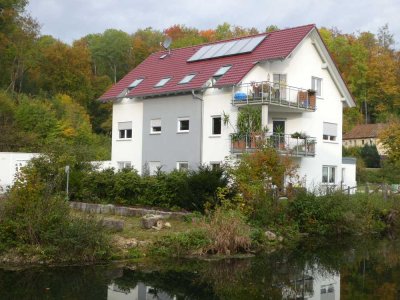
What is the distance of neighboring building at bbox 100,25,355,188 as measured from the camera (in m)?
29.2

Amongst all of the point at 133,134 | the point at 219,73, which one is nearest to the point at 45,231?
the point at 219,73

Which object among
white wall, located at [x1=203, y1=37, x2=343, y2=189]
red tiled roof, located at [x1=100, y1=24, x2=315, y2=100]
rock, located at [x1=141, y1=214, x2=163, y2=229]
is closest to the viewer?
rock, located at [x1=141, y1=214, x2=163, y2=229]

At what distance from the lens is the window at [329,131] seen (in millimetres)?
32594

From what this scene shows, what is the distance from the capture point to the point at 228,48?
106 ft

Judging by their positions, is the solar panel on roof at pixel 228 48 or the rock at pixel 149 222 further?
the solar panel on roof at pixel 228 48

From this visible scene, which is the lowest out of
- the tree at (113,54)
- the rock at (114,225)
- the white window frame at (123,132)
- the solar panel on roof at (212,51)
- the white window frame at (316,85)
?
the rock at (114,225)

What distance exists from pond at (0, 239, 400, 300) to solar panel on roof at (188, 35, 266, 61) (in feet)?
54.1

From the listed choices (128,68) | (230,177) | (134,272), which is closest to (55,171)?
(230,177)

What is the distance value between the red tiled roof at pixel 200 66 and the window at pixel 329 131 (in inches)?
225

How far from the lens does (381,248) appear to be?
65.3 ft

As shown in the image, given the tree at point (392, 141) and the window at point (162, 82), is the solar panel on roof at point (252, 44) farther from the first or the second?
the tree at point (392, 141)

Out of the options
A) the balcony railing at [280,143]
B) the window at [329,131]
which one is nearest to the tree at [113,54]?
the window at [329,131]

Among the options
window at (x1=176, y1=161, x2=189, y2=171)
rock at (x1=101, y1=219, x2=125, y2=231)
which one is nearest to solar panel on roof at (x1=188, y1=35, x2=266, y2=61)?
window at (x1=176, y1=161, x2=189, y2=171)

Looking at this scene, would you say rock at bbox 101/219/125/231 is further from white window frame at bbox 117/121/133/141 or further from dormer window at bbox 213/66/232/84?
white window frame at bbox 117/121/133/141
